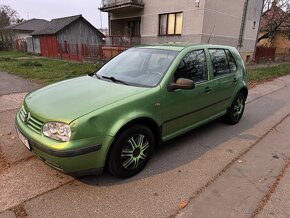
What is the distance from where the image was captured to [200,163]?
143 inches

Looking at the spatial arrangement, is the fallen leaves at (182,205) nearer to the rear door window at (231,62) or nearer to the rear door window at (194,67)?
the rear door window at (194,67)

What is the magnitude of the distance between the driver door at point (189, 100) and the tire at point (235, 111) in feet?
3.20

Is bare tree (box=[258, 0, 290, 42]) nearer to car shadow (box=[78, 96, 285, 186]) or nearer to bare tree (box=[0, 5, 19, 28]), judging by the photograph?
car shadow (box=[78, 96, 285, 186])

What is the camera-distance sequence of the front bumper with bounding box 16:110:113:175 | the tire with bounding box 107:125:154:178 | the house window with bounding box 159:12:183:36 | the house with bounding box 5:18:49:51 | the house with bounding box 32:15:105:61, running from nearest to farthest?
the front bumper with bounding box 16:110:113:175 → the tire with bounding box 107:125:154:178 → the house window with bounding box 159:12:183:36 → the house with bounding box 32:15:105:61 → the house with bounding box 5:18:49:51

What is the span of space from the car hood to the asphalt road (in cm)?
89

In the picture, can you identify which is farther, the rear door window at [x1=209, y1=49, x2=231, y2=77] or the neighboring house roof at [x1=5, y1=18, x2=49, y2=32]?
the neighboring house roof at [x1=5, y1=18, x2=49, y2=32]

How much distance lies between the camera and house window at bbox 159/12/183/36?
16312mm

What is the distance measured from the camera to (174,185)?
3.07 metres

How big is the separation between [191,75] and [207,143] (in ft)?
4.23

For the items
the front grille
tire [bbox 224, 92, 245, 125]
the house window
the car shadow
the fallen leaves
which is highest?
the house window

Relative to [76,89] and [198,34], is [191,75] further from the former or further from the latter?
[198,34]

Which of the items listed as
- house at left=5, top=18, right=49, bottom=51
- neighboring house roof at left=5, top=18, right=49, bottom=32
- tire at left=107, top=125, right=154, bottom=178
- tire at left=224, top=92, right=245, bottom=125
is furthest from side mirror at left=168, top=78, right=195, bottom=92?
neighboring house roof at left=5, top=18, right=49, bottom=32

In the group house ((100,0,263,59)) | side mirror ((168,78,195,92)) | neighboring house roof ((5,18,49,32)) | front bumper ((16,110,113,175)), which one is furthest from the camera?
neighboring house roof ((5,18,49,32))

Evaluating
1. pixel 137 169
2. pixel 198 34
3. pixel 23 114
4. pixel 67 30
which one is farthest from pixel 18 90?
pixel 67 30
